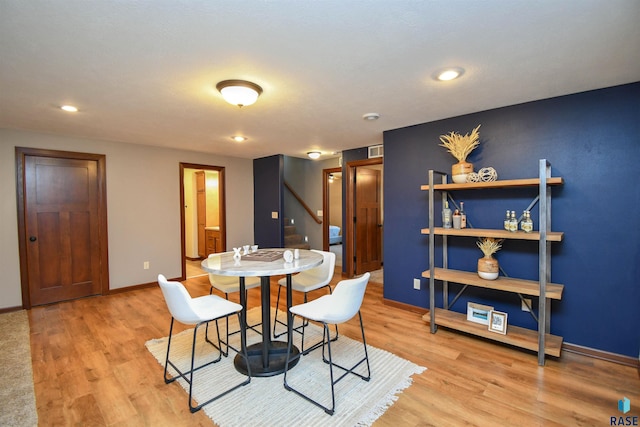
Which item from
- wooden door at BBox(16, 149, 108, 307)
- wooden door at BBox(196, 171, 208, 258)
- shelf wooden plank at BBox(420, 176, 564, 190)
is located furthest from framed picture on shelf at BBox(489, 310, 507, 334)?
wooden door at BBox(196, 171, 208, 258)

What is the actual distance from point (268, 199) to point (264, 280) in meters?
3.59

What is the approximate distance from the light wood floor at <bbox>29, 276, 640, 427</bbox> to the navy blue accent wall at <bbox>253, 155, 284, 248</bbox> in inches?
108

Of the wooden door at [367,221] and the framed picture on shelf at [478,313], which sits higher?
the wooden door at [367,221]

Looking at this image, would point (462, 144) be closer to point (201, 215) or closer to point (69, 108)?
point (69, 108)

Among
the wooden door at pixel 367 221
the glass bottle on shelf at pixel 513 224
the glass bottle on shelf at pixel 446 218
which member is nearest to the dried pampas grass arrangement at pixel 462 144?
the glass bottle on shelf at pixel 446 218

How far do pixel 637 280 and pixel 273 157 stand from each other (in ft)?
16.4

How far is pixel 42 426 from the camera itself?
181 centimetres

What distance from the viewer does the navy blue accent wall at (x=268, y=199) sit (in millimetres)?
5648

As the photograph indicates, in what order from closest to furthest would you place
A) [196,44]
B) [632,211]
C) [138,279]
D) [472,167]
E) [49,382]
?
[196,44], [49,382], [632,211], [472,167], [138,279]

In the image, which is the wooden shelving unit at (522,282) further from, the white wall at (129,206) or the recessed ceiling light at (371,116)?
the white wall at (129,206)

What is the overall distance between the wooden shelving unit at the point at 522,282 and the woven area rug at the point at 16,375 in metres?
3.23

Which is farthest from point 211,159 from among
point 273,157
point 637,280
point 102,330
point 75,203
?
point 637,280

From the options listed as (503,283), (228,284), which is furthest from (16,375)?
(503,283)

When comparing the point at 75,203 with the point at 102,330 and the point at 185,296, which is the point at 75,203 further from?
the point at 185,296
